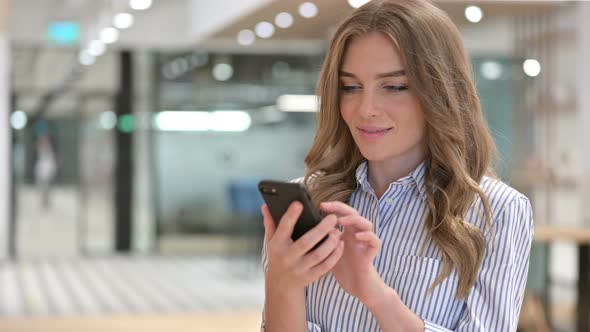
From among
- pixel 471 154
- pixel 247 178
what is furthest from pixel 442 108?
pixel 247 178

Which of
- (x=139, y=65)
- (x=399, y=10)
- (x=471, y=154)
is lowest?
(x=471, y=154)

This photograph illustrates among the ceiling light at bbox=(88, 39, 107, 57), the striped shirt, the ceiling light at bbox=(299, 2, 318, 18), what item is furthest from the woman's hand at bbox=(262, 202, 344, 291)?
the ceiling light at bbox=(88, 39, 107, 57)

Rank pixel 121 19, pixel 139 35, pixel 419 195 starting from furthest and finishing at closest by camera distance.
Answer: pixel 139 35 < pixel 121 19 < pixel 419 195

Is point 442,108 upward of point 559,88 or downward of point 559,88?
downward

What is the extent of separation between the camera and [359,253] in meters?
1.38

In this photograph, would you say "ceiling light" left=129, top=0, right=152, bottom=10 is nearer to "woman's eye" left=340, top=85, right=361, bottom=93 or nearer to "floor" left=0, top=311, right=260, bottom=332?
"floor" left=0, top=311, right=260, bottom=332

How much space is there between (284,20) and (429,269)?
7.75 meters

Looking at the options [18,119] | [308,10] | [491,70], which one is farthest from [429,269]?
[18,119]

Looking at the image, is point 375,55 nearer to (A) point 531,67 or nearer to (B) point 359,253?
(B) point 359,253

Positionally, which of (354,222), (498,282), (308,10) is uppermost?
(308,10)

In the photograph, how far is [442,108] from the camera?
5.11 ft

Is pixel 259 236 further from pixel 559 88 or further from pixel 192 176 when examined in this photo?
pixel 559 88

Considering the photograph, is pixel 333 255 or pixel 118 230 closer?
pixel 333 255

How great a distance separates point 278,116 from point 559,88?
14.8 ft
